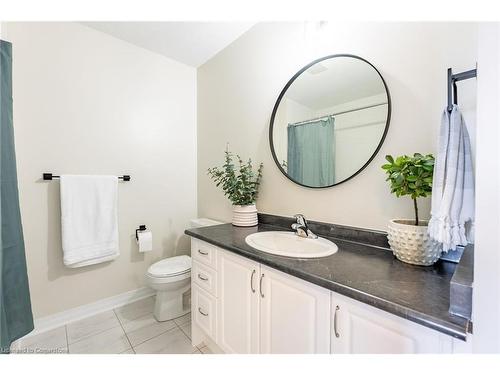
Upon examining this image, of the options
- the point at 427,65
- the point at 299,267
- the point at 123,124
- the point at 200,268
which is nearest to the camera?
the point at 299,267

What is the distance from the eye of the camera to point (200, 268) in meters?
1.45

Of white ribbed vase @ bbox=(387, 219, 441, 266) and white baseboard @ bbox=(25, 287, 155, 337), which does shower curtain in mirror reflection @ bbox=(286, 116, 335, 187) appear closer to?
white ribbed vase @ bbox=(387, 219, 441, 266)

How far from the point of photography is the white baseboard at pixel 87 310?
5.44ft

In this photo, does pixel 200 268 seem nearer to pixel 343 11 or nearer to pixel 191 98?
pixel 343 11

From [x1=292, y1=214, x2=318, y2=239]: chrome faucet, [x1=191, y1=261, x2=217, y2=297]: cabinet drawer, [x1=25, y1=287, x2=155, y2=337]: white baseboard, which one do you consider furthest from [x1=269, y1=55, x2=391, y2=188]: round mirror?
[x1=25, y1=287, x2=155, y2=337]: white baseboard

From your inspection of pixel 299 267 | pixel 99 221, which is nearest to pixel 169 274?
pixel 99 221

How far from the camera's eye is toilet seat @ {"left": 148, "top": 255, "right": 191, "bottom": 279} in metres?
1.72

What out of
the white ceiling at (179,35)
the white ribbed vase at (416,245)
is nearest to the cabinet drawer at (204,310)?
the white ribbed vase at (416,245)

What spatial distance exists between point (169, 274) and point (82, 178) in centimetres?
105

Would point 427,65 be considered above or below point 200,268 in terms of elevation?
above

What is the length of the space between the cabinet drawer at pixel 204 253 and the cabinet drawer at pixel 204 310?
0.20m

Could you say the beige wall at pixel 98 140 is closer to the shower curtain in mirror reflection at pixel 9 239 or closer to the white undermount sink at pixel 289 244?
the shower curtain in mirror reflection at pixel 9 239

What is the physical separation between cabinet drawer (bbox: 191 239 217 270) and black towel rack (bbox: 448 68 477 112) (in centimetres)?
132

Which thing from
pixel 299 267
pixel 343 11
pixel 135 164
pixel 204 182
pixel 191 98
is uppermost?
pixel 191 98
